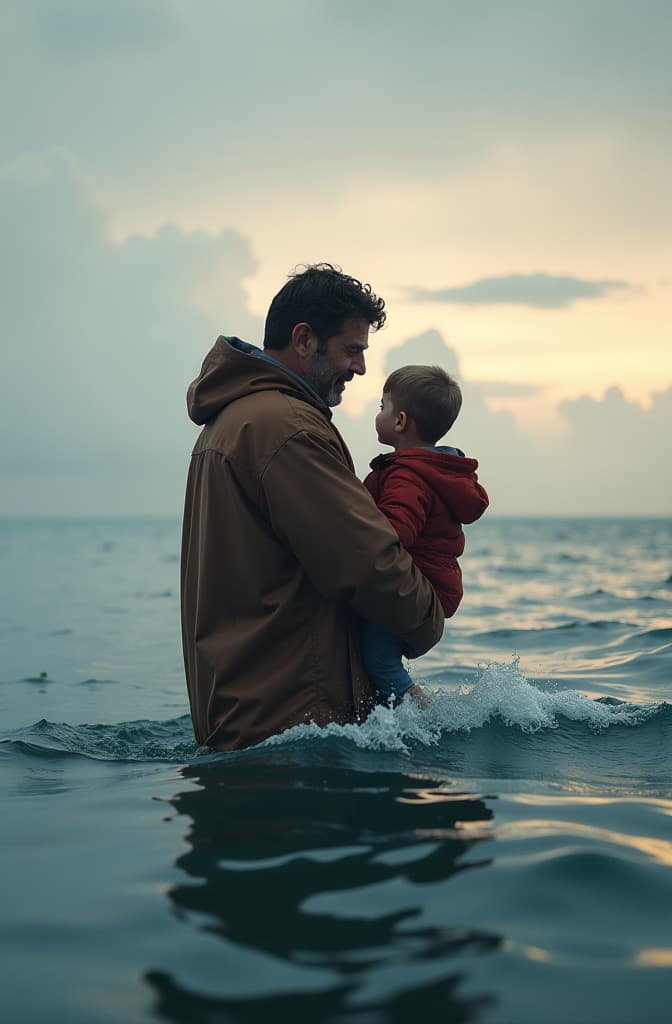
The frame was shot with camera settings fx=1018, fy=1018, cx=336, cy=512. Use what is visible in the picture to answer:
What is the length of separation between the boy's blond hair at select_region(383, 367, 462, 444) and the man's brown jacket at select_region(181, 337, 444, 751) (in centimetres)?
62

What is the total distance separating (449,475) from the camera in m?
4.71

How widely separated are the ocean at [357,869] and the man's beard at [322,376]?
1.44 metres

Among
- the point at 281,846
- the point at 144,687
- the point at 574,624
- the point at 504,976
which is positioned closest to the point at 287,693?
the point at 281,846

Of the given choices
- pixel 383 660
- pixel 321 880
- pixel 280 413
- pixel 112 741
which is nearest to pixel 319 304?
pixel 280 413

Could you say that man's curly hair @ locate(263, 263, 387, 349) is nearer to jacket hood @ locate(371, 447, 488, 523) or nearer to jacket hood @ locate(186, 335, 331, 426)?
jacket hood @ locate(186, 335, 331, 426)

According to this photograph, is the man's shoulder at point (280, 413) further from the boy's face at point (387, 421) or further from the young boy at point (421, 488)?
the boy's face at point (387, 421)

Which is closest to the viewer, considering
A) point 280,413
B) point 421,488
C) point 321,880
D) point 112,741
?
point 321,880

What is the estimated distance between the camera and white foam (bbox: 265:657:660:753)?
173 inches

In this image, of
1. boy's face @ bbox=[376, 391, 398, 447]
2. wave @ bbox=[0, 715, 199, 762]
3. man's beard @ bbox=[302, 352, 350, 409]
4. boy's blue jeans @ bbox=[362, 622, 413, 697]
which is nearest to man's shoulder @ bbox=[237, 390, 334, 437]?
man's beard @ bbox=[302, 352, 350, 409]

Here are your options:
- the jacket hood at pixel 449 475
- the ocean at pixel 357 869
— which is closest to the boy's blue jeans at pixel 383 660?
the ocean at pixel 357 869

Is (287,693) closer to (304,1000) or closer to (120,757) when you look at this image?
(120,757)

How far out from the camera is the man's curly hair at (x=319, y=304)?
14.4ft

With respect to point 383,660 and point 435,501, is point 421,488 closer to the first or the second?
point 435,501

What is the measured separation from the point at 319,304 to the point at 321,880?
8.22 ft
